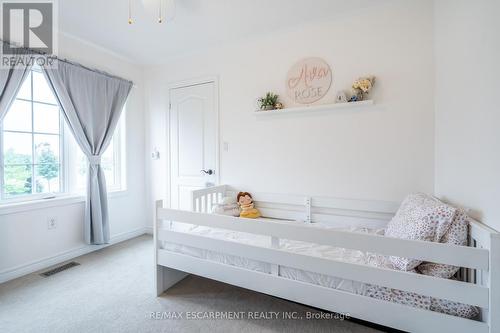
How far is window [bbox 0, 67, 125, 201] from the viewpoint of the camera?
2.17m

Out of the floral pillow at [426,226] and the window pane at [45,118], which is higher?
the window pane at [45,118]

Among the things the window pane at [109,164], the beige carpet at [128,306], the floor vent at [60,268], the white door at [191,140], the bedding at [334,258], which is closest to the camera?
the bedding at [334,258]

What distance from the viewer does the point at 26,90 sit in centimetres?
228

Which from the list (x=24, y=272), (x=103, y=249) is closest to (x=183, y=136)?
(x=103, y=249)

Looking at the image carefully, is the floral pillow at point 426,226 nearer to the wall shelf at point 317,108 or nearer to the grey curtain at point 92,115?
the wall shelf at point 317,108

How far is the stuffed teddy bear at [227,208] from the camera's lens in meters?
2.38

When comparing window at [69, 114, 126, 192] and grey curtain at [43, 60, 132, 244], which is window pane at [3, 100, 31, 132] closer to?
grey curtain at [43, 60, 132, 244]

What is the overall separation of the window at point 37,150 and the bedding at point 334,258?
1588mm

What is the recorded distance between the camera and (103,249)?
2.81 m

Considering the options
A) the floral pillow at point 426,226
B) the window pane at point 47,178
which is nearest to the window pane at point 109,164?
the window pane at point 47,178

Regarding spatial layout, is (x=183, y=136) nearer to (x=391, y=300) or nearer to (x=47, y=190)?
(x=47, y=190)

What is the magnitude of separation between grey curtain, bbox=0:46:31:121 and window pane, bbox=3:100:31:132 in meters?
0.18

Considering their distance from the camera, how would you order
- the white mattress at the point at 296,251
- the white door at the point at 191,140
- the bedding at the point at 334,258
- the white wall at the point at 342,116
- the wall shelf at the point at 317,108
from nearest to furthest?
1. the bedding at the point at 334,258
2. the white mattress at the point at 296,251
3. the white wall at the point at 342,116
4. the wall shelf at the point at 317,108
5. the white door at the point at 191,140

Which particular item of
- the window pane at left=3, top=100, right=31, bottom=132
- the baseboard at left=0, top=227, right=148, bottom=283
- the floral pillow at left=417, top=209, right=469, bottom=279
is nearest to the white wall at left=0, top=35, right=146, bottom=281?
the baseboard at left=0, top=227, right=148, bottom=283
